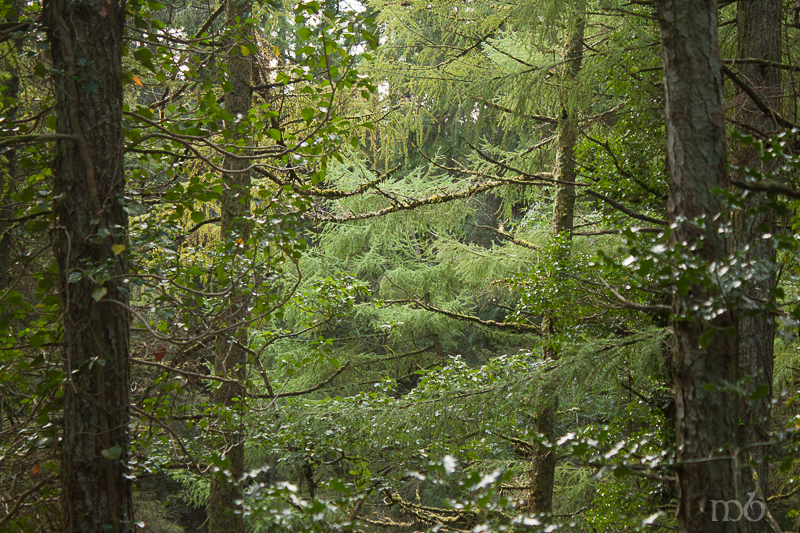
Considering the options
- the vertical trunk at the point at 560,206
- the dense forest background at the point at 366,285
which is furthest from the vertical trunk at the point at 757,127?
the vertical trunk at the point at 560,206

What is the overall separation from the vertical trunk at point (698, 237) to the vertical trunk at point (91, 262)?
238 centimetres

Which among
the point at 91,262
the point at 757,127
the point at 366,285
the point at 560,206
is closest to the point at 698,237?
the point at 757,127

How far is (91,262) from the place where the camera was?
7.58ft

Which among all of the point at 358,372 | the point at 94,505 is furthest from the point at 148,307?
the point at 358,372

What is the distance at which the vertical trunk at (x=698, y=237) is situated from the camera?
2121 mm

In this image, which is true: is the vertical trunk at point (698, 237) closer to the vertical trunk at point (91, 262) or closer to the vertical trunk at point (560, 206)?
the vertical trunk at point (91, 262)

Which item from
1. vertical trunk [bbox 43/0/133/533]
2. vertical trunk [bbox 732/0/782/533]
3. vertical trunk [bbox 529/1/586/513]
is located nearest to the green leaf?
vertical trunk [bbox 43/0/133/533]

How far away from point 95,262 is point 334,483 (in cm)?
150

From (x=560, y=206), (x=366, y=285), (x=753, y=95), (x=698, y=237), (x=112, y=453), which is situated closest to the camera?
(x=698, y=237)

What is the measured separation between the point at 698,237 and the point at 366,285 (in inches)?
148

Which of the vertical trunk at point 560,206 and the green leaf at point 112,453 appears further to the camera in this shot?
the vertical trunk at point 560,206

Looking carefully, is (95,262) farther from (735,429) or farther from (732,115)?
(732,115)

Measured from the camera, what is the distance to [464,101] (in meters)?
6.87

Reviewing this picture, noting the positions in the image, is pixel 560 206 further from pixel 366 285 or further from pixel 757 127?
pixel 757 127
